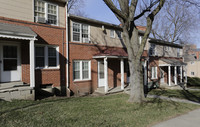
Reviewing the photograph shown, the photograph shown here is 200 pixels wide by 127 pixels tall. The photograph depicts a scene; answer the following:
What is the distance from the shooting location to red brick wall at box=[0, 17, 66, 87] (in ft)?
27.2

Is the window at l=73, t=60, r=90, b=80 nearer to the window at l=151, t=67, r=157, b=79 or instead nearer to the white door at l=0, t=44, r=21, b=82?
the white door at l=0, t=44, r=21, b=82

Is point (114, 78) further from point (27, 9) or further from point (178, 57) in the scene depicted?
point (178, 57)

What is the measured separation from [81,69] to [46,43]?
10.7 feet

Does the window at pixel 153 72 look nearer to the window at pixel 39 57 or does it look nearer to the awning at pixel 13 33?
the window at pixel 39 57

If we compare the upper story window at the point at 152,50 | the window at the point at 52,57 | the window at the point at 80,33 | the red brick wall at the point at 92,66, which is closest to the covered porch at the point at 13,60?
the window at the point at 52,57

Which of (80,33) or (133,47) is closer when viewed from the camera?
Result: (133,47)

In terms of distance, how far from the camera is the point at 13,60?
26.4 feet

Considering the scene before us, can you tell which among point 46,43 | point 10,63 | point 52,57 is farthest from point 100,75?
point 10,63

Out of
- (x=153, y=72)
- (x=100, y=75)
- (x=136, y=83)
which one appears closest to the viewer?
(x=136, y=83)

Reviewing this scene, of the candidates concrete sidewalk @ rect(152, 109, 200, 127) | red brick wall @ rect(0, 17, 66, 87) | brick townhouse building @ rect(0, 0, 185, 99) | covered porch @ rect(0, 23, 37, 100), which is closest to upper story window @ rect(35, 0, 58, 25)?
brick townhouse building @ rect(0, 0, 185, 99)

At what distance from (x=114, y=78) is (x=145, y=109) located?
21.9 ft

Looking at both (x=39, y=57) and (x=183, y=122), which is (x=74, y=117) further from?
(x=39, y=57)

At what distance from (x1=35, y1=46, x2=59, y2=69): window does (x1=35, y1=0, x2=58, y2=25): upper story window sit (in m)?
1.76

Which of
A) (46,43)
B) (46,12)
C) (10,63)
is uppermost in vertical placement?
(46,12)
